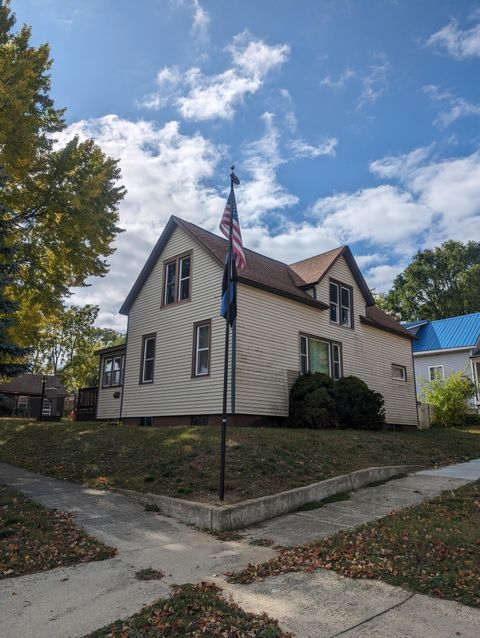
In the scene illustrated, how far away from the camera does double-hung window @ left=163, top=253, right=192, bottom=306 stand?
17253 millimetres

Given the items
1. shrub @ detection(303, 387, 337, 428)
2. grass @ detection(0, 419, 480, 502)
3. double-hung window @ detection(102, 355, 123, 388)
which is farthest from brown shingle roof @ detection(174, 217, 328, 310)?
double-hung window @ detection(102, 355, 123, 388)

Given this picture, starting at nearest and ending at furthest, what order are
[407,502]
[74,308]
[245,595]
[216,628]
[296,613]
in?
[216,628] → [296,613] → [245,595] → [407,502] → [74,308]

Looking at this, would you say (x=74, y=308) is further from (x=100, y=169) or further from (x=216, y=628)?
(x=216, y=628)

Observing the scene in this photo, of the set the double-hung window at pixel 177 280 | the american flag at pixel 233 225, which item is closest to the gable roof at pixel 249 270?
the double-hung window at pixel 177 280

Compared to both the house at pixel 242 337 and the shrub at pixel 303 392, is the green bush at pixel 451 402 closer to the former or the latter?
the house at pixel 242 337

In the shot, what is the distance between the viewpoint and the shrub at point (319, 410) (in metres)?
15.1

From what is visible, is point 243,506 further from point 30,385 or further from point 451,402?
point 30,385

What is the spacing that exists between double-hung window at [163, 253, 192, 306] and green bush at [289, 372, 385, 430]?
5273 mm

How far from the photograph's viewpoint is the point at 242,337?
14891 millimetres

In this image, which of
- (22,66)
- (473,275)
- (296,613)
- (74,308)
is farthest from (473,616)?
(473,275)

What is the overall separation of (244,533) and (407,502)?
3.21 m

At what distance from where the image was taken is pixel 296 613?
4.07 meters

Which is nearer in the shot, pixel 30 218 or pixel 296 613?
pixel 296 613

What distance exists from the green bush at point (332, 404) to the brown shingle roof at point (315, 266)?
420cm
